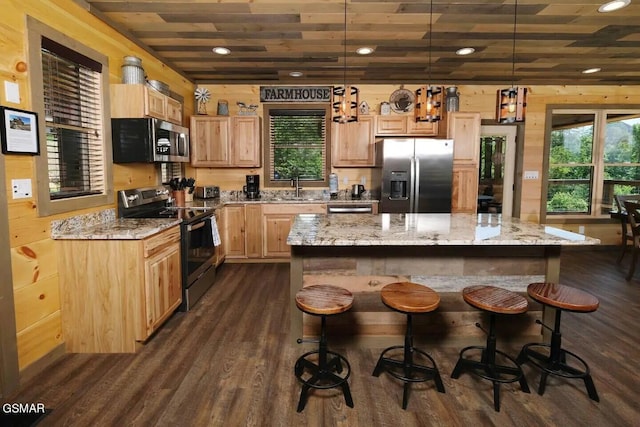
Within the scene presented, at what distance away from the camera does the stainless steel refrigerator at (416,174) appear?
4.75 meters

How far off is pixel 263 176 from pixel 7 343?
12.5 feet

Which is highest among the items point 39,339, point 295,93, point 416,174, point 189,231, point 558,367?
point 295,93

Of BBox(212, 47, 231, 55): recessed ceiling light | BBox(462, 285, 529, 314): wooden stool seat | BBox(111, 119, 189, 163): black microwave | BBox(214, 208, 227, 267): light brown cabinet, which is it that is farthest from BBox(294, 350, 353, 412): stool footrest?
BBox(212, 47, 231, 55): recessed ceiling light

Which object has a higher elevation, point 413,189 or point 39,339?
point 413,189

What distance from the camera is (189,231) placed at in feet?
11.0

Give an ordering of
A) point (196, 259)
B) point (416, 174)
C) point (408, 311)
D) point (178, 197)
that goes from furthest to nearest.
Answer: point (416, 174) → point (178, 197) → point (196, 259) → point (408, 311)

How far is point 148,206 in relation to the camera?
12.3ft

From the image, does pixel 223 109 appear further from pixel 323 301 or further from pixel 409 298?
pixel 409 298

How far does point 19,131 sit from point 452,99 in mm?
4762

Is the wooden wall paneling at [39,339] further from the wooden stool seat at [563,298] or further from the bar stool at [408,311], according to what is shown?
the wooden stool seat at [563,298]

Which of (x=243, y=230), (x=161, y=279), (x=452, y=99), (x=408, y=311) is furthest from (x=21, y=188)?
(x=452, y=99)

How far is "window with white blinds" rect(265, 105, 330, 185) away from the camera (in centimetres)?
557

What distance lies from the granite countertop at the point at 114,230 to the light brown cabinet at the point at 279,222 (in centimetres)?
197

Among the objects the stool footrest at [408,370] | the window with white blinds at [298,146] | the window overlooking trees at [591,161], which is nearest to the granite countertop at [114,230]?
the stool footrest at [408,370]
